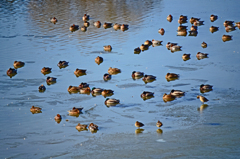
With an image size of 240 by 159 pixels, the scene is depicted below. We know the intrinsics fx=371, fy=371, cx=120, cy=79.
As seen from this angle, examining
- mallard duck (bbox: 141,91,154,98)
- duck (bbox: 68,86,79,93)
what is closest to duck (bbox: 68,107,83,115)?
duck (bbox: 68,86,79,93)

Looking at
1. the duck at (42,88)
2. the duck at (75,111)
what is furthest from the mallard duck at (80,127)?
the duck at (42,88)

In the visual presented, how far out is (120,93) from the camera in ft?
62.1

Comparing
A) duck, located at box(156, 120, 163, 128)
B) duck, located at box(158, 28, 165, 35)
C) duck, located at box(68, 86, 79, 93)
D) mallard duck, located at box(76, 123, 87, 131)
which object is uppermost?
duck, located at box(158, 28, 165, 35)

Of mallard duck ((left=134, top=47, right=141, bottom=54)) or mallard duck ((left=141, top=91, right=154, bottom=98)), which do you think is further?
mallard duck ((left=134, top=47, right=141, bottom=54))

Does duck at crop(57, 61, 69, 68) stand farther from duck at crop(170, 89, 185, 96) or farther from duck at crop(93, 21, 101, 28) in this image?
duck at crop(93, 21, 101, 28)

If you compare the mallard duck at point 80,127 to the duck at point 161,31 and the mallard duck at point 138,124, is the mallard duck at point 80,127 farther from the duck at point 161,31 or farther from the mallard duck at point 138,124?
the duck at point 161,31

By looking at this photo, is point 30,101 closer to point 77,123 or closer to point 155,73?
point 77,123

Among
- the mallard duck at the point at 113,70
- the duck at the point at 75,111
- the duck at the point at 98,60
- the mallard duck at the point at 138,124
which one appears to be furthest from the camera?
the duck at the point at 98,60

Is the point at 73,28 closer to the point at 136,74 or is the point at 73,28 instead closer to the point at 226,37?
the point at 136,74

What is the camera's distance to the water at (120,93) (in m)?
13.9

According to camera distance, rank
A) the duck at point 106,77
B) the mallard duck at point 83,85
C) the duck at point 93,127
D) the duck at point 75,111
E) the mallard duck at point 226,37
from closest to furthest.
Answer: the duck at point 93,127 < the duck at point 75,111 < the mallard duck at point 83,85 < the duck at point 106,77 < the mallard duck at point 226,37

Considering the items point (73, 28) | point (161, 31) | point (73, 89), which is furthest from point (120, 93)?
point (73, 28)

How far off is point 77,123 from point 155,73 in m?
7.02

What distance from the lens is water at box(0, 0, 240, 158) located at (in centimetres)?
1388
